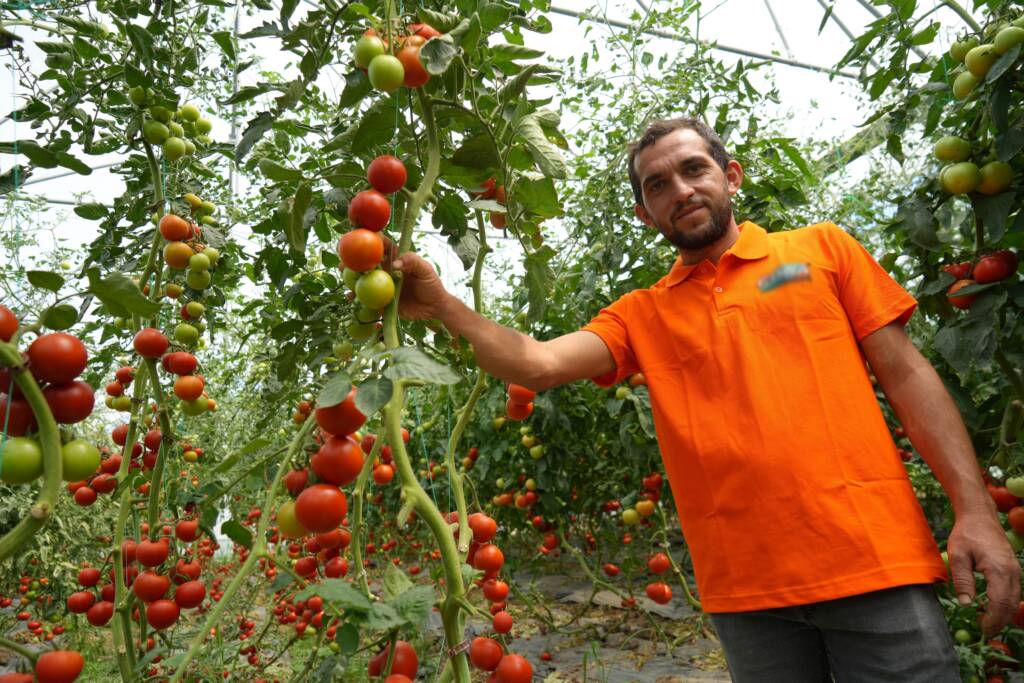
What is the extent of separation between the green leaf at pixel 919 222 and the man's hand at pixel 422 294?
0.83 m

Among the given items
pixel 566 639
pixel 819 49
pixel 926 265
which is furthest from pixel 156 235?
pixel 819 49

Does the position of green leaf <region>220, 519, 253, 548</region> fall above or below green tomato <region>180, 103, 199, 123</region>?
below

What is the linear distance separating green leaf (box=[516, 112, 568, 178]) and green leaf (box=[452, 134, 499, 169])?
0.02 meters

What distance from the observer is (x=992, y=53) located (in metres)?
1.07

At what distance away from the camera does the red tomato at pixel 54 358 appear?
1.76 ft

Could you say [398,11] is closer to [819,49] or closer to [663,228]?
[663,228]

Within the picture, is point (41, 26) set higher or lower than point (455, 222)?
higher

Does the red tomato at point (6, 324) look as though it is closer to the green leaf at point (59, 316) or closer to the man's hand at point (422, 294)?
the green leaf at point (59, 316)

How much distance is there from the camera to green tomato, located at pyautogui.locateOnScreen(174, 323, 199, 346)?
1383 mm

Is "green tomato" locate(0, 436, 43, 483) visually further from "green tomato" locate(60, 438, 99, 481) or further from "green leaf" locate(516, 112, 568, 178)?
"green leaf" locate(516, 112, 568, 178)

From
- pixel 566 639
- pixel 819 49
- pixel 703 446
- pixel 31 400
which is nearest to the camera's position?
pixel 31 400

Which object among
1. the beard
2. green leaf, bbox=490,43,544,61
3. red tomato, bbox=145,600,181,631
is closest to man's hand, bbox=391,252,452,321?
green leaf, bbox=490,43,544,61

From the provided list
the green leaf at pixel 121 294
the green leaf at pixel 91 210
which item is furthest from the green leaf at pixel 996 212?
the green leaf at pixel 91 210

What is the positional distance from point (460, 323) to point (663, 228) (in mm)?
511
